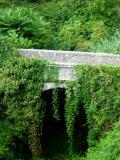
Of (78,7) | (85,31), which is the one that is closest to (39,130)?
(85,31)

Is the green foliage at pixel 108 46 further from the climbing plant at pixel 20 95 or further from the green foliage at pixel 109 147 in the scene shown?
the green foliage at pixel 109 147

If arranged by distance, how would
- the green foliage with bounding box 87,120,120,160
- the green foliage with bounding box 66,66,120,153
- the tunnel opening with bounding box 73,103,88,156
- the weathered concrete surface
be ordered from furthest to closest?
1. the tunnel opening with bounding box 73,103,88,156
2. the weathered concrete surface
3. the green foliage with bounding box 66,66,120,153
4. the green foliage with bounding box 87,120,120,160

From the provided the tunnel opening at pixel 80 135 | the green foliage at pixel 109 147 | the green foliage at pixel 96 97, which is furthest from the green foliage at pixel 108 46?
the green foliage at pixel 109 147

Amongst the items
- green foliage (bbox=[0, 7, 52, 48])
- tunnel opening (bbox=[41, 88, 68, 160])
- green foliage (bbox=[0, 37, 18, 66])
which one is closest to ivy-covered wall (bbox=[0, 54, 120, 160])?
green foliage (bbox=[0, 37, 18, 66])

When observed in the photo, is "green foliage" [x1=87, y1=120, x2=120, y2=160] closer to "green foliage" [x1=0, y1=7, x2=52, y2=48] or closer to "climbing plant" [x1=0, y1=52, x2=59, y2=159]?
"climbing plant" [x1=0, y1=52, x2=59, y2=159]

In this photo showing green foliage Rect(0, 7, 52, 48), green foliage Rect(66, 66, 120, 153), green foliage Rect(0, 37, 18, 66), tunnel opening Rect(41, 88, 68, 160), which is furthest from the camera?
green foliage Rect(0, 7, 52, 48)

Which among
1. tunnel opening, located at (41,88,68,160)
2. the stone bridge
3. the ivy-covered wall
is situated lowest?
tunnel opening, located at (41,88,68,160)

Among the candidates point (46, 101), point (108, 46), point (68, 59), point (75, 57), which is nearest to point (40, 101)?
point (46, 101)
